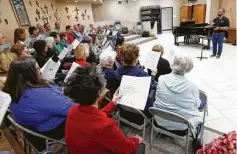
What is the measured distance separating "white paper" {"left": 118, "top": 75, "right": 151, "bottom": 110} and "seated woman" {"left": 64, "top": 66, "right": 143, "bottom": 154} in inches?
17.4

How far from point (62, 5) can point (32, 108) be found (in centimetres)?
961

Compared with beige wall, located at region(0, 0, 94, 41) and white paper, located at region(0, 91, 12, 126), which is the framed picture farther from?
white paper, located at region(0, 91, 12, 126)

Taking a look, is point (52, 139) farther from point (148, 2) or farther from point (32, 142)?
point (148, 2)

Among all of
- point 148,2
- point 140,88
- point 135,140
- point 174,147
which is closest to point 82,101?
point 135,140

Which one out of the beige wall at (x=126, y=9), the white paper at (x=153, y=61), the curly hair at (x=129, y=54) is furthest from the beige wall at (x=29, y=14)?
the curly hair at (x=129, y=54)

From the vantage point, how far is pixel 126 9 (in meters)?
14.5

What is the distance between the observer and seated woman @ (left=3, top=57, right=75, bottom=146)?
4.53 ft

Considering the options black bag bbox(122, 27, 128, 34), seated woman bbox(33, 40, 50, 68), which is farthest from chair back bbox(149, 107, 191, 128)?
black bag bbox(122, 27, 128, 34)

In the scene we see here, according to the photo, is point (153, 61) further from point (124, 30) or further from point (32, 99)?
point (124, 30)

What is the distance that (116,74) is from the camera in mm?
2129

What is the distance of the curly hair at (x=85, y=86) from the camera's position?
109 centimetres

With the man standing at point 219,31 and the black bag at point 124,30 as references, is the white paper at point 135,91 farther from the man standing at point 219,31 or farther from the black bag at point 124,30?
the black bag at point 124,30

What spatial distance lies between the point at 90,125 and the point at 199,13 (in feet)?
42.7

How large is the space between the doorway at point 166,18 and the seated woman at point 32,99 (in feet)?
48.8
